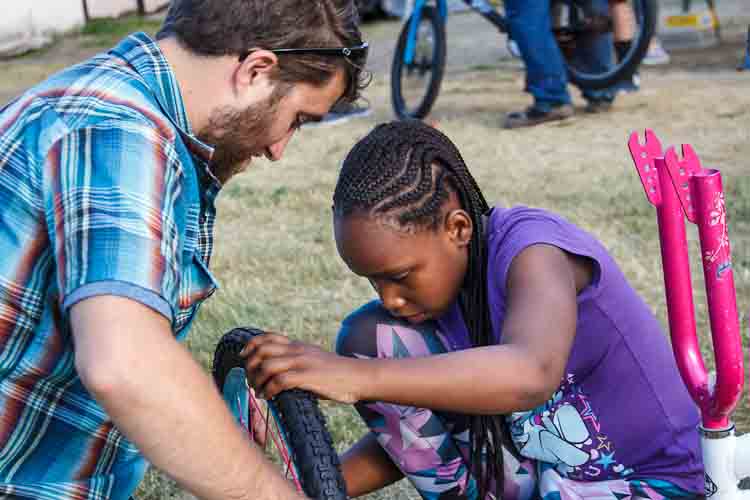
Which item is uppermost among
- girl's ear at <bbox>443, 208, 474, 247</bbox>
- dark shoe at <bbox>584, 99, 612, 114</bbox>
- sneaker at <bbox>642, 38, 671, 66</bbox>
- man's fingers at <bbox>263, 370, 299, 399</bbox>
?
girl's ear at <bbox>443, 208, 474, 247</bbox>

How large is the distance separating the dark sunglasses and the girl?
23 cm

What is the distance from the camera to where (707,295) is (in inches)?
68.4

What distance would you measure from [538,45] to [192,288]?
524 centimetres

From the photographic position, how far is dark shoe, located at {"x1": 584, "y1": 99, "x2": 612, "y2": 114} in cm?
716

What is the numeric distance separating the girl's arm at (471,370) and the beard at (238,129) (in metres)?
0.36

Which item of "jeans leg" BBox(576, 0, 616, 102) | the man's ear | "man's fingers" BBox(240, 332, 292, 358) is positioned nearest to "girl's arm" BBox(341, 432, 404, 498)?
"man's fingers" BBox(240, 332, 292, 358)

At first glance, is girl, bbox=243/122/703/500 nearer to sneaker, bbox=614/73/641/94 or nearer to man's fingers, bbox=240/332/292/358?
man's fingers, bbox=240/332/292/358

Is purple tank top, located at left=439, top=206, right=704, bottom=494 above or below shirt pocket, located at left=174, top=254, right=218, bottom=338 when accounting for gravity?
below

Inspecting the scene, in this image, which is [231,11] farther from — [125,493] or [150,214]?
[125,493]

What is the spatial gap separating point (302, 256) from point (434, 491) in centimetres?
224

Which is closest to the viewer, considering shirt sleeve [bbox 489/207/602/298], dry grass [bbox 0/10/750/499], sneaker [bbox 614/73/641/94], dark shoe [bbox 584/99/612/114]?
shirt sleeve [bbox 489/207/602/298]

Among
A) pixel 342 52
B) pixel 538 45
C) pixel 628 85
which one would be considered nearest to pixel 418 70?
pixel 538 45

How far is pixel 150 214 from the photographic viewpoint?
141 centimetres

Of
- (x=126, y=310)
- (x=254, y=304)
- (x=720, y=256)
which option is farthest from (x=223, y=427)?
(x=254, y=304)
